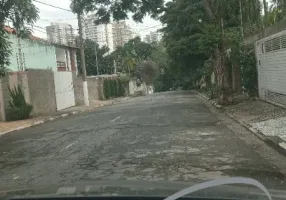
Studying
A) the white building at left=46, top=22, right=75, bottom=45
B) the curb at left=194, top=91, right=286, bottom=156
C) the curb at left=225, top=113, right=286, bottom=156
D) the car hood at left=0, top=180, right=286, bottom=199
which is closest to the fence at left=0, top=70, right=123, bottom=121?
the white building at left=46, top=22, right=75, bottom=45

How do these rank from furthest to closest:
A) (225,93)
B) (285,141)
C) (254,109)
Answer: (225,93) → (254,109) → (285,141)

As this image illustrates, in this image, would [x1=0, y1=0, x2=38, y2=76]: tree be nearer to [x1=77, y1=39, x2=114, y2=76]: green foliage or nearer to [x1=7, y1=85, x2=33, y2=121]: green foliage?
[x1=7, y1=85, x2=33, y2=121]: green foliage

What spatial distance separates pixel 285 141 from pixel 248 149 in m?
0.82

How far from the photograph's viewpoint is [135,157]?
947cm

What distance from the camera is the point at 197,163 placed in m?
8.48

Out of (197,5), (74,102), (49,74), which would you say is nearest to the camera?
(49,74)

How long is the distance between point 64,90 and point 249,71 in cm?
1541

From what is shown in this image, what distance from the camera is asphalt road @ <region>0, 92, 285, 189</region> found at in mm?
7633

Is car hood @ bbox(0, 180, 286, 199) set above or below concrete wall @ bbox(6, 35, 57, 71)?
below

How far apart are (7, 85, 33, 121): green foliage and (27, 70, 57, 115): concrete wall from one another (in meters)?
2.35

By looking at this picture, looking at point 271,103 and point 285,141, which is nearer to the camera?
point 285,141

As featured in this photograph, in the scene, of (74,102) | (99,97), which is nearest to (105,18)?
(74,102)

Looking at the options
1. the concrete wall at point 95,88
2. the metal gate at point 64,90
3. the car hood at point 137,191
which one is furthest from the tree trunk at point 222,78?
the concrete wall at point 95,88

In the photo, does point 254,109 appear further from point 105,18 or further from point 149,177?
point 149,177
